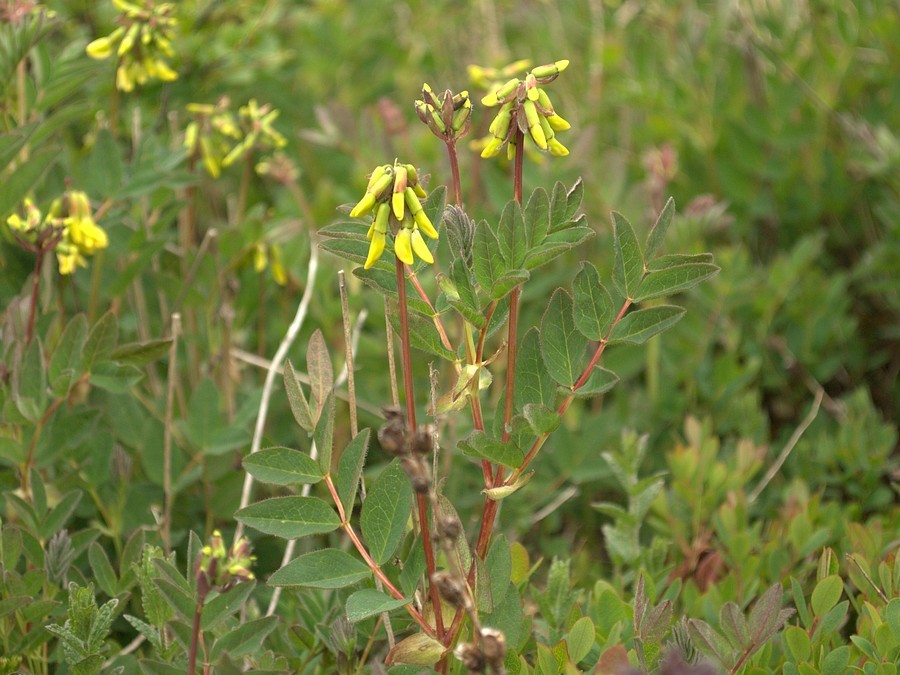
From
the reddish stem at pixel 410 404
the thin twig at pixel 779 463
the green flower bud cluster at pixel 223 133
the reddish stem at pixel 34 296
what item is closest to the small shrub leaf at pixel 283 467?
the reddish stem at pixel 410 404

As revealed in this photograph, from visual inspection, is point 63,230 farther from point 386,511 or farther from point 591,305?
point 591,305

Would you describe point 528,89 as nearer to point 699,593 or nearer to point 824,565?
point 824,565

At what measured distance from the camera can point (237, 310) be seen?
2.15 meters

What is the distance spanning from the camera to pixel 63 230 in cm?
155

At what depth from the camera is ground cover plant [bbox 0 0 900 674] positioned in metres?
1.22

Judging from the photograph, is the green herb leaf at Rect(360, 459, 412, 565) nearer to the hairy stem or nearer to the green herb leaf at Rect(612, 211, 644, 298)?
the hairy stem

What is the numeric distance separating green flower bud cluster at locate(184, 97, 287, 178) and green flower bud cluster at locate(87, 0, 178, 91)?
11cm

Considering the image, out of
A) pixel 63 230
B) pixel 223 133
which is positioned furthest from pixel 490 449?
pixel 223 133

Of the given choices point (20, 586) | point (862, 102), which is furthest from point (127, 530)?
point (862, 102)

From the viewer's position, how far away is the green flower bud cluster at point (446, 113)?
3.85ft

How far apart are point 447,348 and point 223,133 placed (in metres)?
0.93

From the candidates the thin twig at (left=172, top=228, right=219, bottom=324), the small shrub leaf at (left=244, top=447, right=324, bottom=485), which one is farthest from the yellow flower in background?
the small shrub leaf at (left=244, top=447, right=324, bottom=485)

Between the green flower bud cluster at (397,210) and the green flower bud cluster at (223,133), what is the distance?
2.74ft

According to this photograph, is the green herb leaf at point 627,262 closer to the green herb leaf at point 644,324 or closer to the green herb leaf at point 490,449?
the green herb leaf at point 644,324
